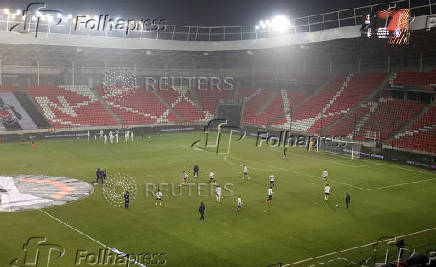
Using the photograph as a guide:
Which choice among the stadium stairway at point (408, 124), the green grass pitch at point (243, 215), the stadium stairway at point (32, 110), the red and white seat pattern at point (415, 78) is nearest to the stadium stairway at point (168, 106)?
the stadium stairway at point (32, 110)

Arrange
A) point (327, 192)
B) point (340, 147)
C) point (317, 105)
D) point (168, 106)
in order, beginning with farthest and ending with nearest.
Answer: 1. point (168, 106)
2. point (317, 105)
3. point (340, 147)
4. point (327, 192)

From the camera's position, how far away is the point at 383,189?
40.0 meters

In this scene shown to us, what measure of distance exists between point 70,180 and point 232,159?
17765 millimetres

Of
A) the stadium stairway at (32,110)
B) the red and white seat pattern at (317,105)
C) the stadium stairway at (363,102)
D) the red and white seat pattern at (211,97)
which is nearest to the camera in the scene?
the stadium stairway at (363,102)

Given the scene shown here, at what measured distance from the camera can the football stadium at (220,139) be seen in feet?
88.2

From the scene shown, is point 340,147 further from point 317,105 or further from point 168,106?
point 168,106

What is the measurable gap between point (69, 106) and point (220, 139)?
21718mm

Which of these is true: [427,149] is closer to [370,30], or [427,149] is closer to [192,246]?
[370,30]

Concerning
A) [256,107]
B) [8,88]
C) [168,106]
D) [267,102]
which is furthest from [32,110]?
[267,102]

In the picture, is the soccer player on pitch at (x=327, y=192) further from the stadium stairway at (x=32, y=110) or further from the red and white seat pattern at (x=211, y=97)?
the red and white seat pattern at (x=211, y=97)

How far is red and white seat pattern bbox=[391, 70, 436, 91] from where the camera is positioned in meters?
58.2

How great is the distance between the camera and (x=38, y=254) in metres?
24.0

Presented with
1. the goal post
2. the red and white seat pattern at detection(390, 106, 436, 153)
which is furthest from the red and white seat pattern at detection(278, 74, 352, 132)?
the red and white seat pattern at detection(390, 106, 436, 153)

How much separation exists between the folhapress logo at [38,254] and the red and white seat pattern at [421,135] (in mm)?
A: 37905
